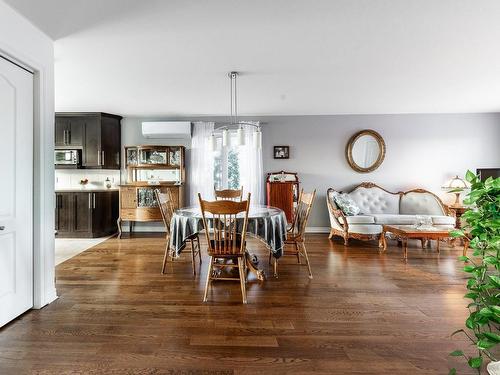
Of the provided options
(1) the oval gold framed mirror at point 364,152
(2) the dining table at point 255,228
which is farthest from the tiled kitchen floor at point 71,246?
(1) the oval gold framed mirror at point 364,152

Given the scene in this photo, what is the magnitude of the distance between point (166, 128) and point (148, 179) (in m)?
1.12

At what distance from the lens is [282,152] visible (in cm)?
580

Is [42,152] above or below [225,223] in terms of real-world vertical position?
above

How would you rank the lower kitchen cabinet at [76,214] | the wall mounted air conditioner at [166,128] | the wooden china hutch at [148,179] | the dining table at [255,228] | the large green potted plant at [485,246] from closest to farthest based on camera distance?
the large green potted plant at [485,246] → the dining table at [255,228] → the lower kitchen cabinet at [76,214] → the wooden china hutch at [148,179] → the wall mounted air conditioner at [166,128]

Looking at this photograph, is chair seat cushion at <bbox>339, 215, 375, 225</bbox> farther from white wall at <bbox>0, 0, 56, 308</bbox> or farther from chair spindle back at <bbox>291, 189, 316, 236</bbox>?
white wall at <bbox>0, 0, 56, 308</bbox>

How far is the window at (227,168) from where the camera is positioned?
5.89m

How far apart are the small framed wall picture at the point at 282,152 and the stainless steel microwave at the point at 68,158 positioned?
3.84 meters

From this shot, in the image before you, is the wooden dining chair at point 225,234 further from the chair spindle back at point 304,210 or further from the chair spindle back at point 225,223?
the chair spindle back at point 304,210

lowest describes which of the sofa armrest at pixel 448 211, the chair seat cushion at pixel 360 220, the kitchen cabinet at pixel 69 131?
the chair seat cushion at pixel 360 220

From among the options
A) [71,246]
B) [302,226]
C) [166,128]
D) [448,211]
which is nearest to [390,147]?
[448,211]

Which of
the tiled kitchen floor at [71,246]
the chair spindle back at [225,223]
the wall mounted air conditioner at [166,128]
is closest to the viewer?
the chair spindle back at [225,223]

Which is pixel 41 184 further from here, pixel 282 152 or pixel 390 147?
pixel 390 147

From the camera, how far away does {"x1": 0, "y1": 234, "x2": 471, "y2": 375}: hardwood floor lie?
1683 millimetres

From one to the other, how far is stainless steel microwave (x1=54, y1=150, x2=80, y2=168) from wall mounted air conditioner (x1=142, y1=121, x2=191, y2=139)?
130 centimetres
